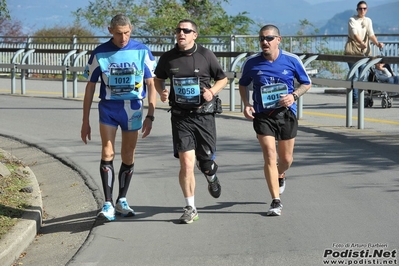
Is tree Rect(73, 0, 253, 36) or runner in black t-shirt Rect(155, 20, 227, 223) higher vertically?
tree Rect(73, 0, 253, 36)

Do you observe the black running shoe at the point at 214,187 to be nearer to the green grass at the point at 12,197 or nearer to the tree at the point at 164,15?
the green grass at the point at 12,197

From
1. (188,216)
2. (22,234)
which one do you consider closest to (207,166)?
(188,216)

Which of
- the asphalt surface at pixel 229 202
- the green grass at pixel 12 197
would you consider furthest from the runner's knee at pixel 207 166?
the green grass at pixel 12 197

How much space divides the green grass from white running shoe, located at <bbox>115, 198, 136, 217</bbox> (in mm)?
928

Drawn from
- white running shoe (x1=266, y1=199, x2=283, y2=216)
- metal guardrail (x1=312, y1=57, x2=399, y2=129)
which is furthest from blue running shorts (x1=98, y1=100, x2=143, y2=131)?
metal guardrail (x1=312, y1=57, x2=399, y2=129)

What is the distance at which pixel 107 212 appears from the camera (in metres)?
8.80

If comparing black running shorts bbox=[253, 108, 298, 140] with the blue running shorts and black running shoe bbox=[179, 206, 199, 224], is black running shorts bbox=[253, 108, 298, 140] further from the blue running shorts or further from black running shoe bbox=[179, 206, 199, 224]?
the blue running shorts

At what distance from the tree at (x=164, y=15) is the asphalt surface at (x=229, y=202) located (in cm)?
2155

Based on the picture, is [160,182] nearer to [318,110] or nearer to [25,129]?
[25,129]

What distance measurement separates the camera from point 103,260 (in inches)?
295

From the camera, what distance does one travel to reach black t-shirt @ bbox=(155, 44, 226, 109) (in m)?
8.76

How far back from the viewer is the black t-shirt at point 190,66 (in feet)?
28.7

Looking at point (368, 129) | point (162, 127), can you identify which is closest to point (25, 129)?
point (162, 127)

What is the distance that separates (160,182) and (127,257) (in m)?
3.39
